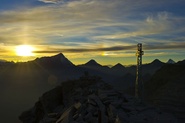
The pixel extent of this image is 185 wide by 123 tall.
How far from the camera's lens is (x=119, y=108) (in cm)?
2123

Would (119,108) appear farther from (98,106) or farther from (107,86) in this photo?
(107,86)

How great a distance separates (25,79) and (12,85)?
1661 cm

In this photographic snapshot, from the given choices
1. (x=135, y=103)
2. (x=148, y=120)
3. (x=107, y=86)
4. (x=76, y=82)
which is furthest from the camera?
(x=76, y=82)

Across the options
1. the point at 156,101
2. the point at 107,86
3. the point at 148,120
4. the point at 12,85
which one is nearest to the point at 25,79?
the point at 12,85

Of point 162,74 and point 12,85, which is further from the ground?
point 162,74

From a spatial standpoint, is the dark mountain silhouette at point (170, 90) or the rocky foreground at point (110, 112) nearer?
the rocky foreground at point (110, 112)

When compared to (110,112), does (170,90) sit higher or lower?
lower

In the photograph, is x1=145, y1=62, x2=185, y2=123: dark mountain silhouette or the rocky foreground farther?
x1=145, y1=62, x2=185, y2=123: dark mountain silhouette

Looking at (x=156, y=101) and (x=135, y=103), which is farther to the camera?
(x=156, y=101)

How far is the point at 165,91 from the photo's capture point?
4738cm

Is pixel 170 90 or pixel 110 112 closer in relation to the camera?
pixel 110 112

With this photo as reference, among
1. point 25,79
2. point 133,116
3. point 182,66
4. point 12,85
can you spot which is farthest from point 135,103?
point 25,79

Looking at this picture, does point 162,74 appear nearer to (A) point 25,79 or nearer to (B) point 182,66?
(B) point 182,66

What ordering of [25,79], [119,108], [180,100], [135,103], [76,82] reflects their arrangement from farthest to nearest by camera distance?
1. [25,79]
2. [180,100]
3. [76,82]
4. [135,103]
5. [119,108]
